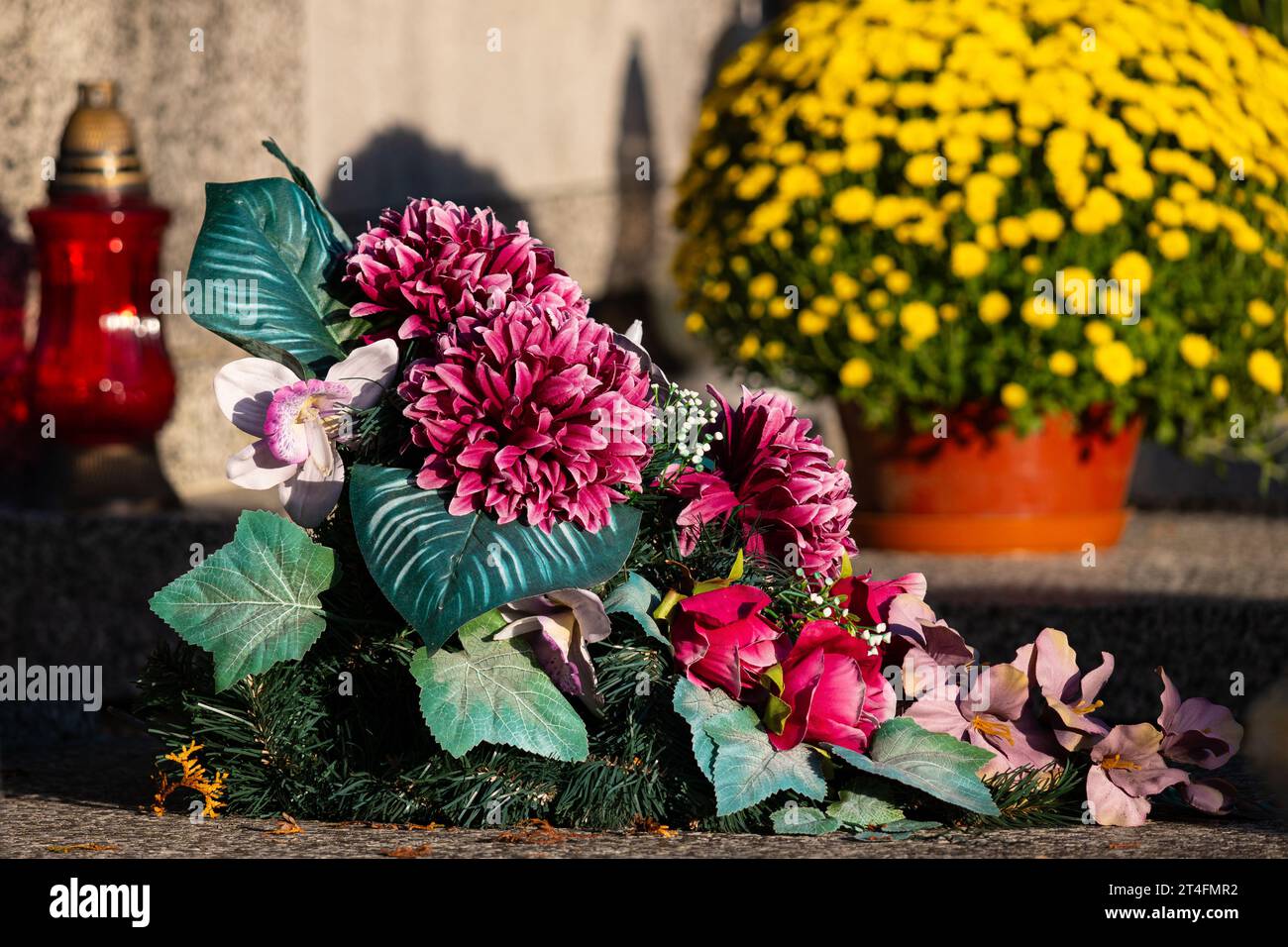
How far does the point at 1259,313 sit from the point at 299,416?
7.64 ft

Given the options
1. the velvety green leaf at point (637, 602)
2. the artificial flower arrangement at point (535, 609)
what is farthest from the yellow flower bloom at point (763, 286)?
the velvety green leaf at point (637, 602)

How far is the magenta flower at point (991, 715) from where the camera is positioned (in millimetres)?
2139

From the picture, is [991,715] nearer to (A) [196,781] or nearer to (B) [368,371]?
(B) [368,371]

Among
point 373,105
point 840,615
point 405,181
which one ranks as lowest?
point 840,615

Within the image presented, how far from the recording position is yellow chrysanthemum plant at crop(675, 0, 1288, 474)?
11.4 ft

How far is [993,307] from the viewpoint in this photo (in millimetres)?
3439

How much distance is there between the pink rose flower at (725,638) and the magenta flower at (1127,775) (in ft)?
1.52

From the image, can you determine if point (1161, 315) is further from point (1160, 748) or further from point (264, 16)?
point (264, 16)

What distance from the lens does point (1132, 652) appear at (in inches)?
126

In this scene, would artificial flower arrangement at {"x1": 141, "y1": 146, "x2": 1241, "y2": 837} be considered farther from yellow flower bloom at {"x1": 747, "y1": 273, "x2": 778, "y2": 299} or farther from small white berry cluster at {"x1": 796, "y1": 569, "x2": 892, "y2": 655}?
yellow flower bloom at {"x1": 747, "y1": 273, "x2": 778, "y2": 299}

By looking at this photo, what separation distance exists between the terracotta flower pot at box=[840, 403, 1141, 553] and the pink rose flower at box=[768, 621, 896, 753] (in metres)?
1.67

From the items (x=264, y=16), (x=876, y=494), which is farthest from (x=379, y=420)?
(x=264, y=16)

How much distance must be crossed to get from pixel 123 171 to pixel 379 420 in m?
1.88

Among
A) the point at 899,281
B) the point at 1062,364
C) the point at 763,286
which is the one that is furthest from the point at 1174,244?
the point at 763,286
